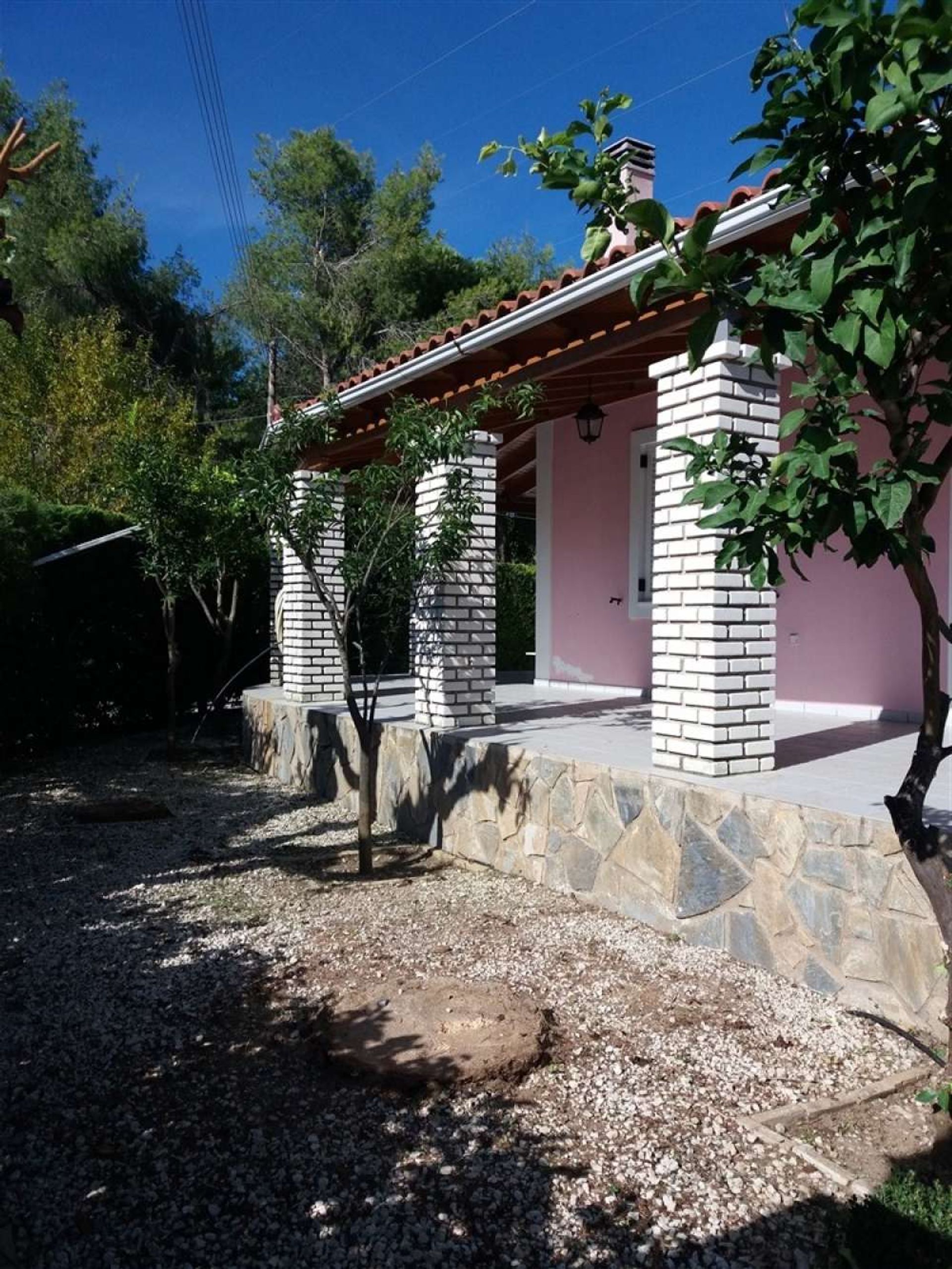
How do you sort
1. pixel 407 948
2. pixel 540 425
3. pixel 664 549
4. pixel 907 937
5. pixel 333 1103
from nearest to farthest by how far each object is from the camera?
1. pixel 333 1103
2. pixel 907 937
3. pixel 407 948
4. pixel 664 549
5. pixel 540 425

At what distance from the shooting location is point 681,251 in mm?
2391

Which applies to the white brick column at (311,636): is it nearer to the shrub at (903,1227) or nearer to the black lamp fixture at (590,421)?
the black lamp fixture at (590,421)

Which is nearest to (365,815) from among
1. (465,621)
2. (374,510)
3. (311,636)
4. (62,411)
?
(465,621)

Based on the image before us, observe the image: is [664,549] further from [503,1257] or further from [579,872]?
[503,1257]

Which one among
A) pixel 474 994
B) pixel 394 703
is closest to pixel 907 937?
pixel 474 994

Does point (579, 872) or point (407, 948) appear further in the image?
point (579, 872)

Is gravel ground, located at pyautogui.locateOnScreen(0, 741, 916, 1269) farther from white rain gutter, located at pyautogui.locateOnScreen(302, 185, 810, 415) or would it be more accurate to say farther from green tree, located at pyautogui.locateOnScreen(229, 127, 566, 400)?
green tree, located at pyautogui.locateOnScreen(229, 127, 566, 400)

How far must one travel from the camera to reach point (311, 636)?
30.2 feet

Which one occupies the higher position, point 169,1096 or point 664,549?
point 664,549

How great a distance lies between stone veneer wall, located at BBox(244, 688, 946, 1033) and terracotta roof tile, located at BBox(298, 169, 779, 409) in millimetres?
2495

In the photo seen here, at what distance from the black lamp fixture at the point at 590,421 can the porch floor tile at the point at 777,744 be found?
7.77 ft

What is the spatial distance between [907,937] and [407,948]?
2229 millimetres

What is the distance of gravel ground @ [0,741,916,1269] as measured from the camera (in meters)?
2.62

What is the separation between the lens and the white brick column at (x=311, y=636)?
9164mm
